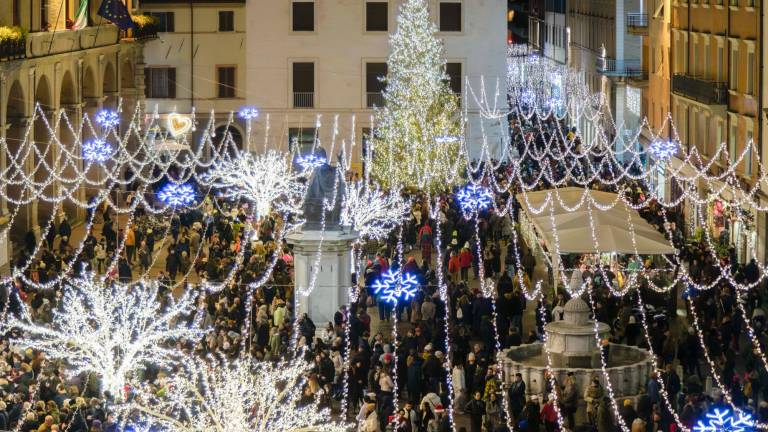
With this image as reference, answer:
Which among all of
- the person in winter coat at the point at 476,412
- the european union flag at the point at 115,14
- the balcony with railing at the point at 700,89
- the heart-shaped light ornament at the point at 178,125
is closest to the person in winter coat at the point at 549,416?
the person in winter coat at the point at 476,412

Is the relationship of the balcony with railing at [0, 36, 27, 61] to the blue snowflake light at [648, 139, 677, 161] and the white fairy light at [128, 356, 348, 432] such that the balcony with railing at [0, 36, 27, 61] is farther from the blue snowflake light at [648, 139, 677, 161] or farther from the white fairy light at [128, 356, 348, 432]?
the white fairy light at [128, 356, 348, 432]

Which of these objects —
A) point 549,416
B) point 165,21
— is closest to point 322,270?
point 549,416

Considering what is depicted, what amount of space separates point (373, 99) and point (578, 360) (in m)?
36.4

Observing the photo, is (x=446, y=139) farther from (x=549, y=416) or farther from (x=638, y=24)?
(x=549, y=416)

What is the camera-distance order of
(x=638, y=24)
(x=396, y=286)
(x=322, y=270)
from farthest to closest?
(x=638, y=24) → (x=322, y=270) → (x=396, y=286)

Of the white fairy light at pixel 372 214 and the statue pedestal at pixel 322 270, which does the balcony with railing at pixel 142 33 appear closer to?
the white fairy light at pixel 372 214

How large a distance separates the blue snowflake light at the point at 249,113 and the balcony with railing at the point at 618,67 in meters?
12.4

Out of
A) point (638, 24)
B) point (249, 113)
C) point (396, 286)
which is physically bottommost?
point (396, 286)

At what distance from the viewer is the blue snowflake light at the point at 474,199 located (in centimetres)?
4259

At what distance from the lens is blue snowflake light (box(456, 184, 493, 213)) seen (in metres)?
42.6

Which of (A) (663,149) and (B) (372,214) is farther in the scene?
(A) (663,149)

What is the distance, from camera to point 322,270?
106 feet

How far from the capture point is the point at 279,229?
1687 inches

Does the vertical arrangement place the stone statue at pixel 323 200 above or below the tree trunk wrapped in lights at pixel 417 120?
below
